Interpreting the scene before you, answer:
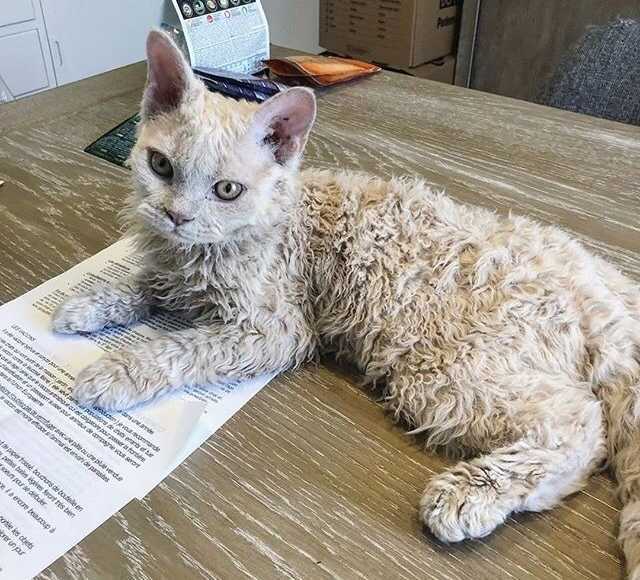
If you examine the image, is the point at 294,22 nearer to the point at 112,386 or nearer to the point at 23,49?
the point at 23,49

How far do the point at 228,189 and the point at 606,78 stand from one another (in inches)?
48.2

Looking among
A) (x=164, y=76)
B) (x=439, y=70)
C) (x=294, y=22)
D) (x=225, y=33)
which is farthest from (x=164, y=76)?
(x=294, y=22)

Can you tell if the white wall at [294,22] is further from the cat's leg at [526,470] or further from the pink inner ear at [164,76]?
the cat's leg at [526,470]

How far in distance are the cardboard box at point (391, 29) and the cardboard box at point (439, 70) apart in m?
0.03

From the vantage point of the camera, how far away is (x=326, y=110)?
1455mm

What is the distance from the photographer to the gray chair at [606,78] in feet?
5.22

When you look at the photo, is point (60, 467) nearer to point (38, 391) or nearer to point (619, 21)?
point (38, 391)

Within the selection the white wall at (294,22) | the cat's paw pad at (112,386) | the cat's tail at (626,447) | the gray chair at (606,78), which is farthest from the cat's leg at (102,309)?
the white wall at (294,22)

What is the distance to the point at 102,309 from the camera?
2.83 ft

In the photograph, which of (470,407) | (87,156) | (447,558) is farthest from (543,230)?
(87,156)

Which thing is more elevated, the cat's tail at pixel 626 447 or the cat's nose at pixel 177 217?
the cat's nose at pixel 177 217

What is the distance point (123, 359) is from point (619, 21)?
1.56 m

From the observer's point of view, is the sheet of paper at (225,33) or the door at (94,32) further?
the door at (94,32)

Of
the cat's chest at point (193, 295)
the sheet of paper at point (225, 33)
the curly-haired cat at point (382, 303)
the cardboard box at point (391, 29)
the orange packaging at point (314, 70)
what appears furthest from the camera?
the cardboard box at point (391, 29)
